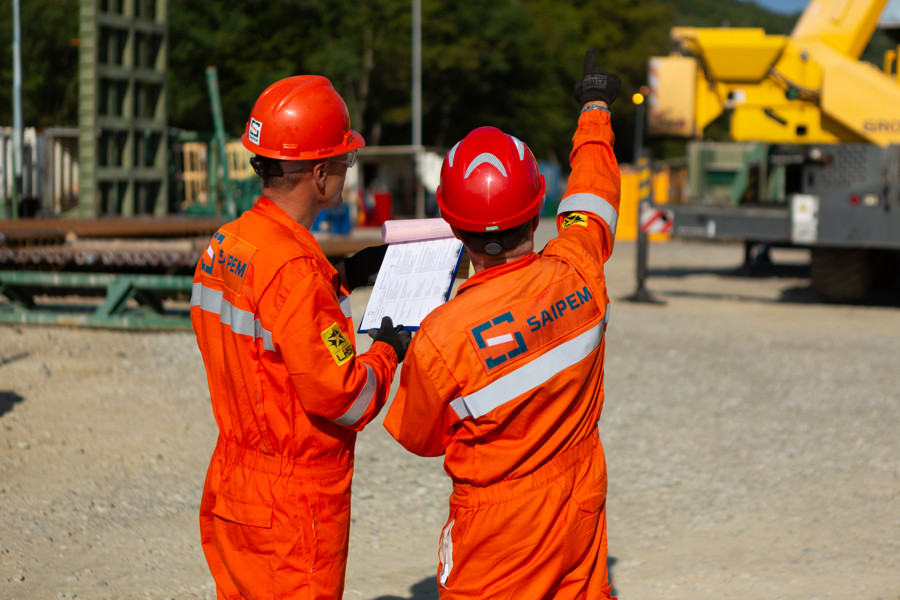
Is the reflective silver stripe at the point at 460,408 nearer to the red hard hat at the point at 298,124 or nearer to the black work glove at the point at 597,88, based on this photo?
the red hard hat at the point at 298,124

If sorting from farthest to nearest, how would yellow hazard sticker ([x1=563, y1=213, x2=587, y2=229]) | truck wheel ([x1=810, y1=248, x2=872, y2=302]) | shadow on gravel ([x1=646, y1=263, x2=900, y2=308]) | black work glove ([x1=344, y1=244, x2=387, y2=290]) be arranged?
shadow on gravel ([x1=646, y1=263, x2=900, y2=308]) < truck wheel ([x1=810, y1=248, x2=872, y2=302]) < black work glove ([x1=344, y1=244, x2=387, y2=290]) < yellow hazard sticker ([x1=563, y1=213, x2=587, y2=229])

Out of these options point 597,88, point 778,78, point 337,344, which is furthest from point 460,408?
point 778,78

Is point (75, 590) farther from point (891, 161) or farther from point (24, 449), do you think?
point (891, 161)

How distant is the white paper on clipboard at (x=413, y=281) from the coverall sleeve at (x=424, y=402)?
39 cm

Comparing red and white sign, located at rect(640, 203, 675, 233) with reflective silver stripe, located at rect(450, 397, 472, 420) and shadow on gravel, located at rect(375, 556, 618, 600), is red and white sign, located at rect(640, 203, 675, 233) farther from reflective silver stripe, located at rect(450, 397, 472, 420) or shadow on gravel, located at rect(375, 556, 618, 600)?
reflective silver stripe, located at rect(450, 397, 472, 420)

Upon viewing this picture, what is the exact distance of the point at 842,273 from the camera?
13273mm

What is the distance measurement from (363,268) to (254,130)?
1.76 feet

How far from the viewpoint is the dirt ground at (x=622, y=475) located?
459cm

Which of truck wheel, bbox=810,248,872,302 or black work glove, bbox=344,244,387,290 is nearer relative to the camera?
black work glove, bbox=344,244,387,290

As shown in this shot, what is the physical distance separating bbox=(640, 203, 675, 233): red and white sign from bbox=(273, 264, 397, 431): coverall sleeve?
11.0 meters

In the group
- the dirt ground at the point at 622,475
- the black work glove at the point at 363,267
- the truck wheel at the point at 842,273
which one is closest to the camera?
the black work glove at the point at 363,267

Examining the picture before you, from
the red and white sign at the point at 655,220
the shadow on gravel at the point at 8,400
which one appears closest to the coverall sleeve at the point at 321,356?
the shadow on gravel at the point at 8,400

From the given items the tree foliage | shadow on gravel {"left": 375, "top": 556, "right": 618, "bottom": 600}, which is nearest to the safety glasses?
shadow on gravel {"left": 375, "top": 556, "right": 618, "bottom": 600}

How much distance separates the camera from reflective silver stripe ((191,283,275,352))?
2.58m
